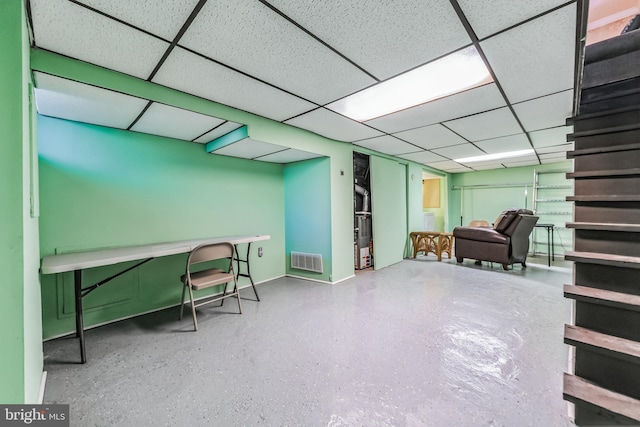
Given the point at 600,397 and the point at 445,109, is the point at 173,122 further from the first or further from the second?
the point at 600,397

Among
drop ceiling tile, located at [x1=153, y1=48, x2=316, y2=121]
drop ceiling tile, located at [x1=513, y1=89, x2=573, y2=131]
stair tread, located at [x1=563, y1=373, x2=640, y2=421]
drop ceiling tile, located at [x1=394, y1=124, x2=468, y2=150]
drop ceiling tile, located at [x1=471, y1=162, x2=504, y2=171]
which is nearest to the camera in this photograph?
stair tread, located at [x1=563, y1=373, x2=640, y2=421]

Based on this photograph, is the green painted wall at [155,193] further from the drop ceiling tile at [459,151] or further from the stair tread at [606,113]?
the stair tread at [606,113]

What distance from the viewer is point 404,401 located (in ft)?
4.58

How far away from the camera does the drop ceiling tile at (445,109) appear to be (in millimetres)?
2209

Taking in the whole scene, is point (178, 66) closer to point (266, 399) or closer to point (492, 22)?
point (492, 22)

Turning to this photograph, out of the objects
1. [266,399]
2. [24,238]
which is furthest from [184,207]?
[266,399]

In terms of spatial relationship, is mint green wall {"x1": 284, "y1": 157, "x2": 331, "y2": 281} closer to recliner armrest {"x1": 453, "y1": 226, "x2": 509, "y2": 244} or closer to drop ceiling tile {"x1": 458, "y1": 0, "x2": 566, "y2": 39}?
drop ceiling tile {"x1": 458, "y1": 0, "x2": 566, "y2": 39}

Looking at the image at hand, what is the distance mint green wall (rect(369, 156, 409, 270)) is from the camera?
445cm

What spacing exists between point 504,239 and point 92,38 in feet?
18.0

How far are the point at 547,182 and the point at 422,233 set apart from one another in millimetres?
3474

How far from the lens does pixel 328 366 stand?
1718mm

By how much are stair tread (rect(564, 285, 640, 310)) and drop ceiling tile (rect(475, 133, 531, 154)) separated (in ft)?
9.74

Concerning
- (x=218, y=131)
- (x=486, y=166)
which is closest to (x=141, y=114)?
(x=218, y=131)

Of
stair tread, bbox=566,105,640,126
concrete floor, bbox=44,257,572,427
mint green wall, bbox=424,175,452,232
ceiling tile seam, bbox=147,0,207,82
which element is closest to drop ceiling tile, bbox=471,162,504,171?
mint green wall, bbox=424,175,452,232
